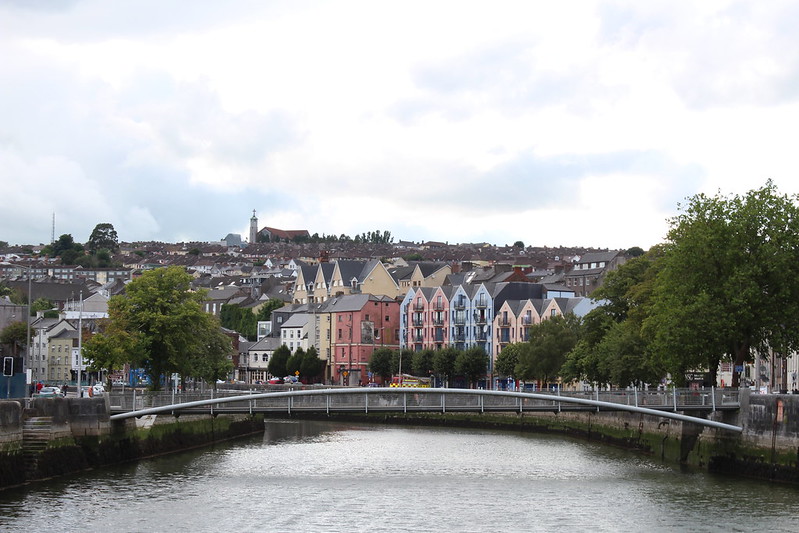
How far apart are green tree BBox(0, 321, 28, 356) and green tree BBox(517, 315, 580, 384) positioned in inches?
1891

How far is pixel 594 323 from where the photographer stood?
9012 cm

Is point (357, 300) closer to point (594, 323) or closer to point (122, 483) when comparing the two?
point (594, 323)

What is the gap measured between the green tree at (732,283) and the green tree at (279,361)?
94.4 metres

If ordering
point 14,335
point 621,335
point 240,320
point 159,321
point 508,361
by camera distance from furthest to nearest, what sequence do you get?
point 240,320
point 508,361
point 621,335
point 159,321
point 14,335

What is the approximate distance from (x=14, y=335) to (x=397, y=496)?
2344 centimetres

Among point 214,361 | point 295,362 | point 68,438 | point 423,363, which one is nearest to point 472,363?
point 423,363

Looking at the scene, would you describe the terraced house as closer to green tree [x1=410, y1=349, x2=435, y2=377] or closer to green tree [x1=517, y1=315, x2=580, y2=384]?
green tree [x1=410, y1=349, x2=435, y2=377]

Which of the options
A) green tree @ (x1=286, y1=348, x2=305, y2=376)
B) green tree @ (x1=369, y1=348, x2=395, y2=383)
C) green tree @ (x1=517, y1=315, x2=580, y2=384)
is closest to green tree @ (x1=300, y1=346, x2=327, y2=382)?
green tree @ (x1=286, y1=348, x2=305, y2=376)

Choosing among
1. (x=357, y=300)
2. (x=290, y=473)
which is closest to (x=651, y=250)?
(x=290, y=473)

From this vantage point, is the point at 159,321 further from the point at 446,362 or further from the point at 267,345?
the point at 267,345

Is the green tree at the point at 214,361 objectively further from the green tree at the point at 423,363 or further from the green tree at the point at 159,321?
the green tree at the point at 423,363

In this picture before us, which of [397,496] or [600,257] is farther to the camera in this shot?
[600,257]

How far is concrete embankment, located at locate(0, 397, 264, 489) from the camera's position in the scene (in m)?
48.3

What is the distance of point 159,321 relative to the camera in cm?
7231
